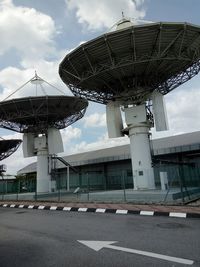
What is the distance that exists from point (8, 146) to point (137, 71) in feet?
119

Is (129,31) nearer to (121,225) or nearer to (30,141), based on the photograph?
(121,225)

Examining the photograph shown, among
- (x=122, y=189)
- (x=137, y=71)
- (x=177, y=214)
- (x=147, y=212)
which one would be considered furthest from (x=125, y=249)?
(x=122, y=189)

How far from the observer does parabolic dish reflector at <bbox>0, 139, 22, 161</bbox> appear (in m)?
51.5

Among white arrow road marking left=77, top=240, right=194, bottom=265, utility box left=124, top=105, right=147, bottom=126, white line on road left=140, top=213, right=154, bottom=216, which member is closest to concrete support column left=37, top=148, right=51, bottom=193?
utility box left=124, top=105, right=147, bottom=126

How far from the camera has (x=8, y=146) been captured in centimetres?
5272

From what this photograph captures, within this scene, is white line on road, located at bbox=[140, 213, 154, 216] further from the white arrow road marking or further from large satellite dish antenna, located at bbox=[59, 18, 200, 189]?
large satellite dish antenna, located at bbox=[59, 18, 200, 189]

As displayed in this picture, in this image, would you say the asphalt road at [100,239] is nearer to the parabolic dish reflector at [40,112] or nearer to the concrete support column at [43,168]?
the parabolic dish reflector at [40,112]

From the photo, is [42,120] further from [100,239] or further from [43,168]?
[100,239]

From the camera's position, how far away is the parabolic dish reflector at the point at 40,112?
93.5 feet

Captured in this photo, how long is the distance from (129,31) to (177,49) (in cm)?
399

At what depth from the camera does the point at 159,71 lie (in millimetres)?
23156

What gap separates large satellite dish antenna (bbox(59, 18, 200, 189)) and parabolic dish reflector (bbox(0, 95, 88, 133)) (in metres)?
4.47

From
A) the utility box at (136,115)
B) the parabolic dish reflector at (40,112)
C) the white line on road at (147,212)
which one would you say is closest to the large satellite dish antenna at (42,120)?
the parabolic dish reflector at (40,112)

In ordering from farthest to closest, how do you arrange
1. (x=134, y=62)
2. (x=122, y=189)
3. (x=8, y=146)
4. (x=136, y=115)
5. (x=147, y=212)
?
(x=8, y=146) < (x=122, y=189) < (x=136, y=115) < (x=134, y=62) < (x=147, y=212)
